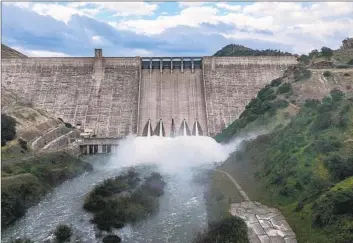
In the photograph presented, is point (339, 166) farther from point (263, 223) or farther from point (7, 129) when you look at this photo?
point (7, 129)

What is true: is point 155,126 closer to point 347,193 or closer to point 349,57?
point 349,57

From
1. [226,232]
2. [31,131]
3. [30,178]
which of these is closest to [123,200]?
[30,178]

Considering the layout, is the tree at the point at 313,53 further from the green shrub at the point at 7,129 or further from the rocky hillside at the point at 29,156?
the green shrub at the point at 7,129

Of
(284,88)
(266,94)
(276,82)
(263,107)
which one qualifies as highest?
(276,82)

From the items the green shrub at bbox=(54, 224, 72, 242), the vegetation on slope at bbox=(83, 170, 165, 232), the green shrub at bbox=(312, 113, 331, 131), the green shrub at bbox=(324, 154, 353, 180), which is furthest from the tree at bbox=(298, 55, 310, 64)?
the green shrub at bbox=(54, 224, 72, 242)

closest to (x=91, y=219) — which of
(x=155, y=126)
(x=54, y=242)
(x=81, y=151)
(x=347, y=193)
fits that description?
(x=54, y=242)


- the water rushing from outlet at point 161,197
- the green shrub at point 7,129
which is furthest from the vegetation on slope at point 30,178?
the green shrub at point 7,129

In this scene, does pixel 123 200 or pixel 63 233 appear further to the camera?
pixel 123 200
